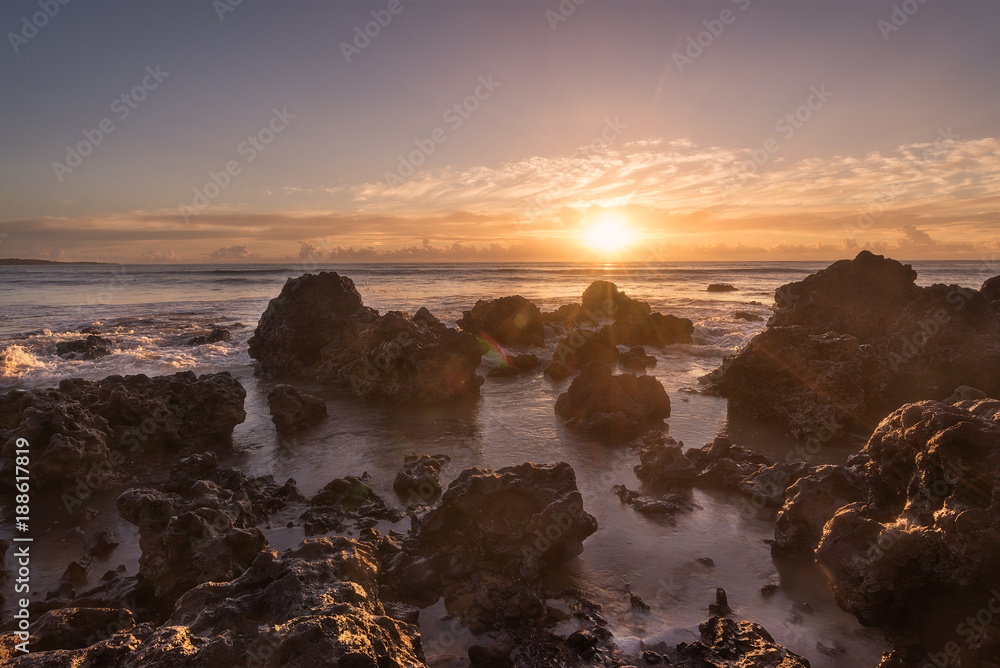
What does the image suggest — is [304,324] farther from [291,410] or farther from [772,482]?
[772,482]

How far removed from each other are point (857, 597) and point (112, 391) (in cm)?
1250

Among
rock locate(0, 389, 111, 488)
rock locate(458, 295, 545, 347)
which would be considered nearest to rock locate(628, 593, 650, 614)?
rock locate(0, 389, 111, 488)

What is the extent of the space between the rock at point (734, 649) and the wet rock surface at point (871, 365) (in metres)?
7.06

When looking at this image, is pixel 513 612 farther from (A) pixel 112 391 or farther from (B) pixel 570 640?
(A) pixel 112 391

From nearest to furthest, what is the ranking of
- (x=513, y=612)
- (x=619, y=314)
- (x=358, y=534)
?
(x=513, y=612) → (x=358, y=534) → (x=619, y=314)

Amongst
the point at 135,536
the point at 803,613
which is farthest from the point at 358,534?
the point at 803,613

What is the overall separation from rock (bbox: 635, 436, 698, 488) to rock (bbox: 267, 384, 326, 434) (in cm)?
750

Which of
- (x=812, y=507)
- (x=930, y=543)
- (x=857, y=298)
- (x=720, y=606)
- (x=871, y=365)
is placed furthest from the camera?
(x=857, y=298)

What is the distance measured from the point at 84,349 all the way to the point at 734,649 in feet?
76.8

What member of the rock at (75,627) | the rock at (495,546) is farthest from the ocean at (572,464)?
the rock at (75,627)

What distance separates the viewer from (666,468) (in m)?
8.14

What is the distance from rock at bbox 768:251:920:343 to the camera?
1273cm

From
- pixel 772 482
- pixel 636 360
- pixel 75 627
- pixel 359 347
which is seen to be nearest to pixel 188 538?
pixel 75 627

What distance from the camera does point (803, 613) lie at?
5.04 meters
